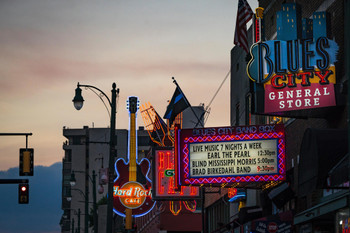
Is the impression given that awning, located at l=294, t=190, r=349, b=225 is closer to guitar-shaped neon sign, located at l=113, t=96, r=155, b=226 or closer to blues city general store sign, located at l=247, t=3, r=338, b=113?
blues city general store sign, located at l=247, t=3, r=338, b=113

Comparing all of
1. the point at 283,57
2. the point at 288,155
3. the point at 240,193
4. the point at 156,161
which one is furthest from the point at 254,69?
the point at 156,161

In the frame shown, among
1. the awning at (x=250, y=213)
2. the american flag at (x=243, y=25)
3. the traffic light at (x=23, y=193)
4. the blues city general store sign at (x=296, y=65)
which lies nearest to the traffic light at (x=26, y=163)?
the traffic light at (x=23, y=193)

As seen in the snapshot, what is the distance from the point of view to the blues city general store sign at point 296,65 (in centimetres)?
2347

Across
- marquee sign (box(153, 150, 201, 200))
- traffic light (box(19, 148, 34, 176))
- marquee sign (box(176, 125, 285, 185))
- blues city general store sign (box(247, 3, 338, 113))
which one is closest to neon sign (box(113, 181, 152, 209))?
marquee sign (box(153, 150, 201, 200))

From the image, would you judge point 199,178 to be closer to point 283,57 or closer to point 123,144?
point 283,57

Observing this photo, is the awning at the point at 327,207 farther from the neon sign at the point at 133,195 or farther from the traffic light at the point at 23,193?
the neon sign at the point at 133,195

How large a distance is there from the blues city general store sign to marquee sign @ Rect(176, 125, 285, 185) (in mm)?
3962

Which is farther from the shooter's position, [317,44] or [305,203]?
[305,203]

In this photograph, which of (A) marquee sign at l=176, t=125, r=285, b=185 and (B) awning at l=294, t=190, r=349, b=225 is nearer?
(B) awning at l=294, t=190, r=349, b=225

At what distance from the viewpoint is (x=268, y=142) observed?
28.7 meters

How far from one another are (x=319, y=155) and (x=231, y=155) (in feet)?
31.0

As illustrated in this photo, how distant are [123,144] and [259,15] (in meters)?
150

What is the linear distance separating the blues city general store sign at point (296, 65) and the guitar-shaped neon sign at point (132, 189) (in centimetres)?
3475

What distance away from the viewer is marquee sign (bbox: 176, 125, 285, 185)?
28594 millimetres
